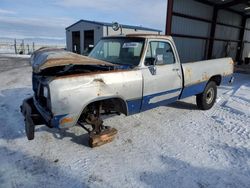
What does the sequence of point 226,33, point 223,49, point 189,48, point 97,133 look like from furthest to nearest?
point 223,49 → point 226,33 → point 189,48 → point 97,133

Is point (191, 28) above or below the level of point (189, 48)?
above

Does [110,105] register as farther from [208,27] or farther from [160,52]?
[208,27]

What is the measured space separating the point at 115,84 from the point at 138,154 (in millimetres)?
1284

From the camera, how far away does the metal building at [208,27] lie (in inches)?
491

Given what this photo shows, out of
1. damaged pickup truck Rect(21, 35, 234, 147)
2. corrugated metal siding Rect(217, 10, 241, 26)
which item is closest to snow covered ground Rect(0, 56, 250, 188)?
damaged pickup truck Rect(21, 35, 234, 147)

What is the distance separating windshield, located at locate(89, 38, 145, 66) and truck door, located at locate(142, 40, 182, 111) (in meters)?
0.21

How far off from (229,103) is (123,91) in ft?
14.8

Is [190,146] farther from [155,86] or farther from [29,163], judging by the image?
[29,163]

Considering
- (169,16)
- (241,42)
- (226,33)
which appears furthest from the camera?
(241,42)

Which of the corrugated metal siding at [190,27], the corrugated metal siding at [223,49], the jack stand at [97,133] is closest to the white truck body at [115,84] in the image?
the jack stand at [97,133]

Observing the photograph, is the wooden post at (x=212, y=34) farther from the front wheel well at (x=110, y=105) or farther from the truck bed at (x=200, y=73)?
the front wheel well at (x=110, y=105)

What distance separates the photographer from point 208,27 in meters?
15.3

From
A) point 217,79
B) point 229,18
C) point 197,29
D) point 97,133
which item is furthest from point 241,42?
point 97,133

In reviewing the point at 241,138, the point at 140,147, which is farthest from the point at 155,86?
the point at 241,138
